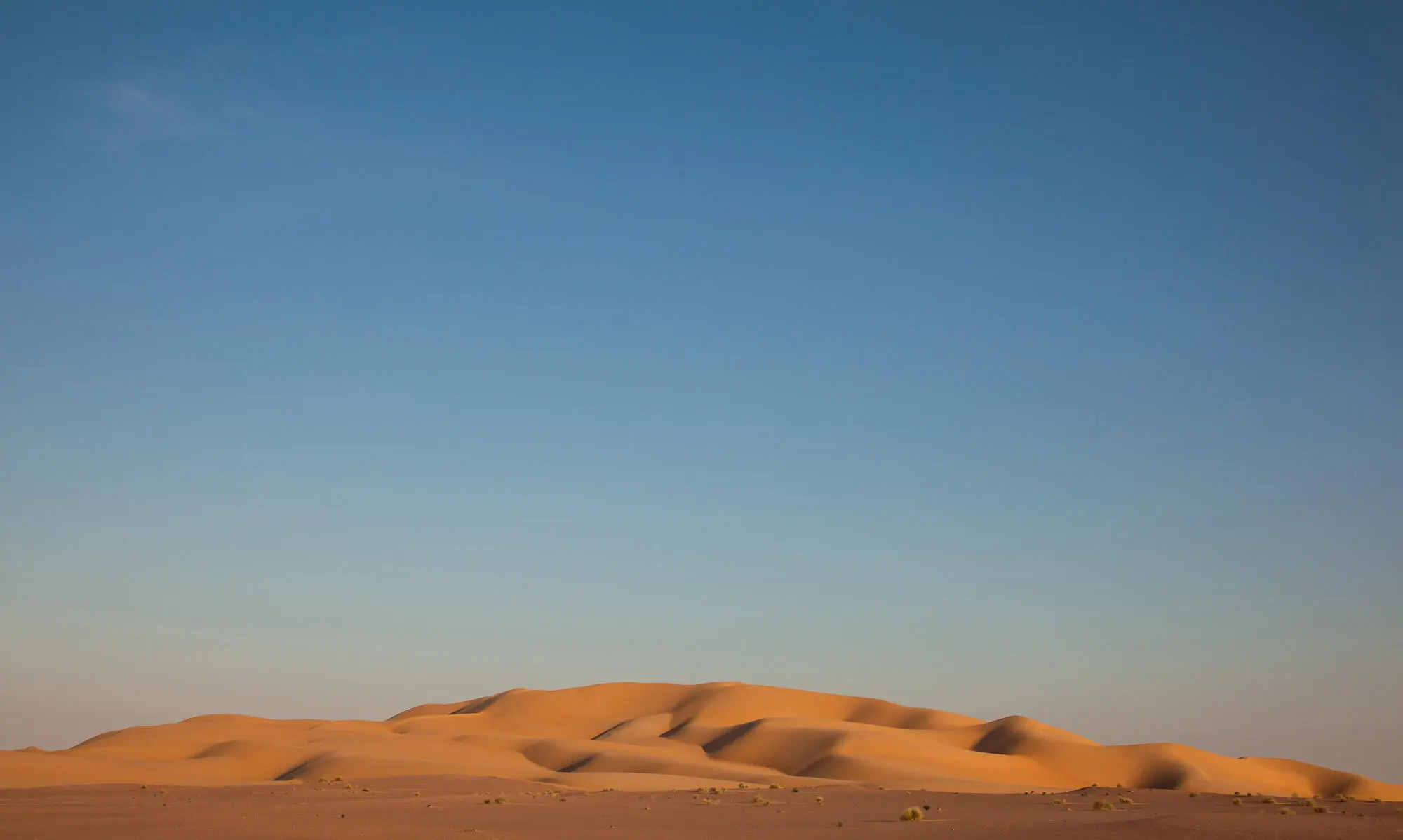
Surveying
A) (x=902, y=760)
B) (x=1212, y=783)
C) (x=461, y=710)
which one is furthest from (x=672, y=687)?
(x=1212, y=783)

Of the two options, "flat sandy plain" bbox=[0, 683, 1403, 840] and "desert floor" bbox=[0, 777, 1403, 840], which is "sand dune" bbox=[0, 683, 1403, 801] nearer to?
"flat sandy plain" bbox=[0, 683, 1403, 840]

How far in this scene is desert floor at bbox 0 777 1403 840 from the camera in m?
31.3

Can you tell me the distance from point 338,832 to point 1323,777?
317ft

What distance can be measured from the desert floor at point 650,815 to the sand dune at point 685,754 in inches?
712

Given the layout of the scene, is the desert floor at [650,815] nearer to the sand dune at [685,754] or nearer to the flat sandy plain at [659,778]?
the flat sandy plain at [659,778]

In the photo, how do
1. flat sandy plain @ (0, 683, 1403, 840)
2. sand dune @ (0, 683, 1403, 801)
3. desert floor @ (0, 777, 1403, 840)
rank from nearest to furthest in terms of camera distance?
desert floor @ (0, 777, 1403, 840), flat sandy plain @ (0, 683, 1403, 840), sand dune @ (0, 683, 1403, 801)

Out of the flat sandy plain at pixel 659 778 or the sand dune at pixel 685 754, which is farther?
the sand dune at pixel 685 754

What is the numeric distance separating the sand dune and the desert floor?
18.1 metres

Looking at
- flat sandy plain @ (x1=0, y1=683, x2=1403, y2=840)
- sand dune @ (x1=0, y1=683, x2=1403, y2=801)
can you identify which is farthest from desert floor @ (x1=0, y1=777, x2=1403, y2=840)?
sand dune @ (x1=0, y1=683, x2=1403, y2=801)

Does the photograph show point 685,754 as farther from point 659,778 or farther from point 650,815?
point 650,815

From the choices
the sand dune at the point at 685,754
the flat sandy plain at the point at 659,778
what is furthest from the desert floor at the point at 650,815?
the sand dune at the point at 685,754

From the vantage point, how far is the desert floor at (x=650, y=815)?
31.3m

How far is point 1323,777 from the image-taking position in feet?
333

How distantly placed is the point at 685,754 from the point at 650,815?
57314mm
